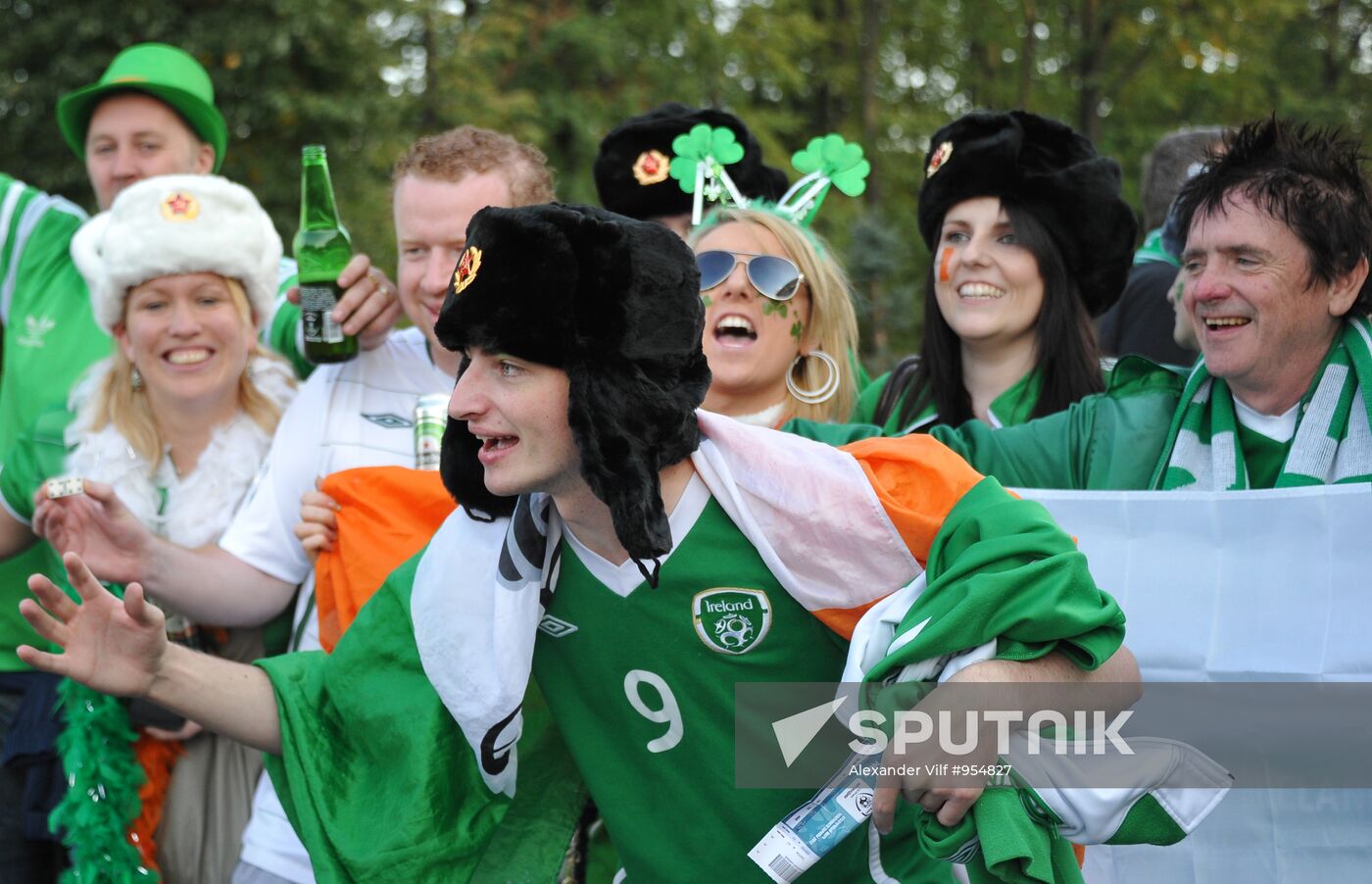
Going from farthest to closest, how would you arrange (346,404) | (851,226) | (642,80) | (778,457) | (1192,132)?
(642,80), (851,226), (1192,132), (346,404), (778,457)

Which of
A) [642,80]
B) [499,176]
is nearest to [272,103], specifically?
[642,80]

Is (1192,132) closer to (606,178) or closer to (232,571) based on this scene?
(606,178)

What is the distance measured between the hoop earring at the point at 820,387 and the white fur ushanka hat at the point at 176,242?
1.49 m

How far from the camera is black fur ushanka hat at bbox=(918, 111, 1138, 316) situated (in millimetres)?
3791

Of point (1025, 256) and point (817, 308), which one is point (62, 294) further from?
point (1025, 256)

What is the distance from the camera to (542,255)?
2.36m

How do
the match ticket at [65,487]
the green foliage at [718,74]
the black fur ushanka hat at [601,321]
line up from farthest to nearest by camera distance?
the green foliage at [718,74], the match ticket at [65,487], the black fur ushanka hat at [601,321]

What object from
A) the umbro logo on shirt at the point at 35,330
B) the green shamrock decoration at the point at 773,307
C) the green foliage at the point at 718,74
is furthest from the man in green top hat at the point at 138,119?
the green foliage at the point at 718,74

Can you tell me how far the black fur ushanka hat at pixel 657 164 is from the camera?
4367mm

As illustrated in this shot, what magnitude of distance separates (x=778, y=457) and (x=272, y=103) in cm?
943

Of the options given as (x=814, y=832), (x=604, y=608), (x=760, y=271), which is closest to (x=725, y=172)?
(x=760, y=271)

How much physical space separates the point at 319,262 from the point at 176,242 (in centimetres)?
40

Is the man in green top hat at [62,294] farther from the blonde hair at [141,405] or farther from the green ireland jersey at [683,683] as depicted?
the green ireland jersey at [683,683]

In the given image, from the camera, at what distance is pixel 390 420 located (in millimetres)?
3637
